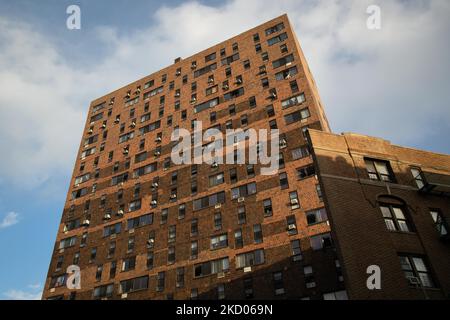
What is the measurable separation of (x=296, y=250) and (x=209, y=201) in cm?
1213

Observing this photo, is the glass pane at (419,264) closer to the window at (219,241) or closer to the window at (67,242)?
the window at (219,241)

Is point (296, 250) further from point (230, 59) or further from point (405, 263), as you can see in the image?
point (230, 59)

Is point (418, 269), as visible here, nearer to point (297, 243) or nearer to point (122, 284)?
point (297, 243)

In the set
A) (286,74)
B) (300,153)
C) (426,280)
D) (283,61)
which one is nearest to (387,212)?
(426,280)

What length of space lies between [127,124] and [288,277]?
36.2 metres

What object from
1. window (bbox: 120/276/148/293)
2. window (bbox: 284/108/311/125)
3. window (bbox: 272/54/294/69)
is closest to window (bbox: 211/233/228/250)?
window (bbox: 120/276/148/293)

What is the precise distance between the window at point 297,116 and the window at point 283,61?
932cm

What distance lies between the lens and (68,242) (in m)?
47.8

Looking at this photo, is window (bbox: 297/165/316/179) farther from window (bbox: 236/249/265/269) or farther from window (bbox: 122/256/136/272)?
window (bbox: 122/256/136/272)

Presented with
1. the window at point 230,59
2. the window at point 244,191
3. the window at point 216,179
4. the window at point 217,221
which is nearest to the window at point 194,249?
the window at point 217,221

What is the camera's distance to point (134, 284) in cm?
3953

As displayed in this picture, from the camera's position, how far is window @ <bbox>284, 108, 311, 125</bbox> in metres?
42.4

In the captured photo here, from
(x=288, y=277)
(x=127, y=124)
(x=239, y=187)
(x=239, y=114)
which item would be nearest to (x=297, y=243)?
(x=288, y=277)
